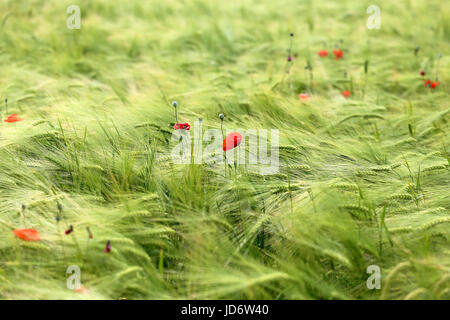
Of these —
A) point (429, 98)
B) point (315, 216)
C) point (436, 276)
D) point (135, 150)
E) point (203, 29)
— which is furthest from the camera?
point (203, 29)

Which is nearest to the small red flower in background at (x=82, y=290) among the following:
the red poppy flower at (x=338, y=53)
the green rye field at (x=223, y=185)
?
the green rye field at (x=223, y=185)

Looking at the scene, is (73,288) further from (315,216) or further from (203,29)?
(203,29)

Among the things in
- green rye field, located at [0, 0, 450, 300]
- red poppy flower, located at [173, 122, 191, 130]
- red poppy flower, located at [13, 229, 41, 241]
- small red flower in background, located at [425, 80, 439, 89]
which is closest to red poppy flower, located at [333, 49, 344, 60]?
green rye field, located at [0, 0, 450, 300]

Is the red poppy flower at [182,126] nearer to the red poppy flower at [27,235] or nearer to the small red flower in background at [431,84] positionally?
the red poppy flower at [27,235]

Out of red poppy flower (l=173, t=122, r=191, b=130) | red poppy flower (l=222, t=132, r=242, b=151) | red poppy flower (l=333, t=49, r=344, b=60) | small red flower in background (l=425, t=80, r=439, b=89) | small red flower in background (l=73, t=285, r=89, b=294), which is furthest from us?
red poppy flower (l=333, t=49, r=344, b=60)

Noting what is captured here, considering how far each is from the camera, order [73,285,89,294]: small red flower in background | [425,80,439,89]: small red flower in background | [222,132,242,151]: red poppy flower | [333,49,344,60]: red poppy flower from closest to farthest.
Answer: [73,285,89,294]: small red flower in background, [222,132,242,151]: red poppy flower, [425,80,439,89]: small red flower in background, [333,49,344,60]: red poppy flower

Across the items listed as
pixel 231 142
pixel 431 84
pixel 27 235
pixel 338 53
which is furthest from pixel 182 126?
pixel 338 53

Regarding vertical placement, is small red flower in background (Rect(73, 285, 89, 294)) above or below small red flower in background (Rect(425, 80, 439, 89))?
A: below

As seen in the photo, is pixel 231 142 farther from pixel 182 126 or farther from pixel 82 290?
pixel 82 290

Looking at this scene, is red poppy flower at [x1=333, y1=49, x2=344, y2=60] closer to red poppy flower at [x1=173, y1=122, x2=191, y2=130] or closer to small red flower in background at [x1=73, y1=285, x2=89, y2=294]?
red poppy flower at [x1=173, y1=122, x2=191, y2=130]

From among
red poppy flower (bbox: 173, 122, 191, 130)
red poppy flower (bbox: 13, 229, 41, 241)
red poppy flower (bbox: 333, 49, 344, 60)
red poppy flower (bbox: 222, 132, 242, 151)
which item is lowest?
red poppy flower (bbox: 13, 229, 41, 241)
